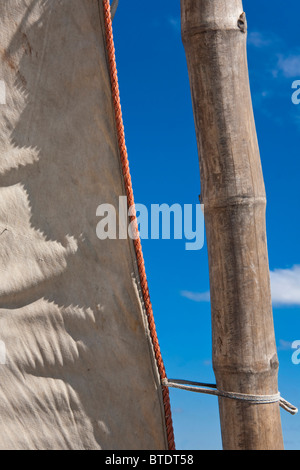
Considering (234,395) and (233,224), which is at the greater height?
(233,224)

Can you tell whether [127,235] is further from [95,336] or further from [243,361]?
[243,361]

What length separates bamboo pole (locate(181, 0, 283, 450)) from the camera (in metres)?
2.56

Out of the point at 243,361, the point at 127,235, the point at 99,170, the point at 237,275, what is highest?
the point at 99,170

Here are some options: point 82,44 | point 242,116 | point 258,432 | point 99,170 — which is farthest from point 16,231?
point 258,432

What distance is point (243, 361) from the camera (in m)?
2.55

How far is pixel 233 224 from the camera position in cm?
258

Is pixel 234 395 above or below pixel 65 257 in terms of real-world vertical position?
below

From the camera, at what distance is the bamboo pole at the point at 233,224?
256 centimetres

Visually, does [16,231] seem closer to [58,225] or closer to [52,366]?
[58,225]
